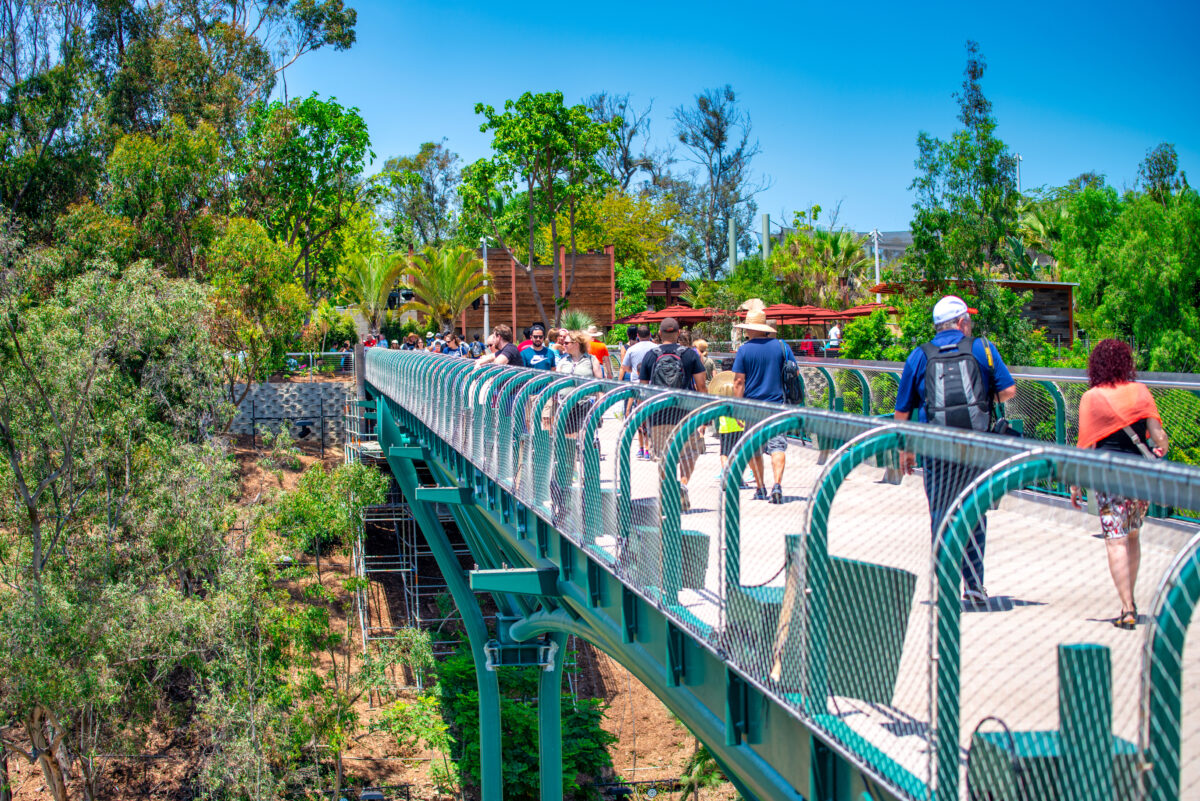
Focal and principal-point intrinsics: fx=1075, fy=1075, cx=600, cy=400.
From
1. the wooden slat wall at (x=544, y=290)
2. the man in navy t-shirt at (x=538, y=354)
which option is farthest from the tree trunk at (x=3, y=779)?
the wooden slat wall at (x=544, y=290)

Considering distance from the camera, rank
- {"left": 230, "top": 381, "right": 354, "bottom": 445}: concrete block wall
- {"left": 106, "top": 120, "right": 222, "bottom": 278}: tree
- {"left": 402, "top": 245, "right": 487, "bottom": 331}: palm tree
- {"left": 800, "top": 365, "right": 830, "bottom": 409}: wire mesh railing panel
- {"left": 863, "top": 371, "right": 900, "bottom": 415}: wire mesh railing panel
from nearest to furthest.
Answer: {"left": 863, "top": 371, "right": 900, "bottom": 415}: wire mesh railing panel < {"left": 800, "top": 365, "right": 830, "bottom": 409}: wire mesh railing panel < {"left": 106, "top": 120, "right": 222, "bottom": 278}: tree < {"left": 230, "top": 381, "right": 354, "bottom": 445}: concrete block wall < {"left": 402, "top": 245, "right": 487, "bottom": 331}: palm tree

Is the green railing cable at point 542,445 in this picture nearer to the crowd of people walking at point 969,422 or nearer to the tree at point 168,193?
the crowd of people walking at point 969,422

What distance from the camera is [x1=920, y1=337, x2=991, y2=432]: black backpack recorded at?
4.82 m

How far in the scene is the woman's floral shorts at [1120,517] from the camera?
109 inches

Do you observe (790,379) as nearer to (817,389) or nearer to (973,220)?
(817,389)

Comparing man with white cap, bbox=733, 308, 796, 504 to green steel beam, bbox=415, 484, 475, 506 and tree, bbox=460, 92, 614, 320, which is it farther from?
tree, bbox=460, 92, 614, 320

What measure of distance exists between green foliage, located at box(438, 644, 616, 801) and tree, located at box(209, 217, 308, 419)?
456 inches

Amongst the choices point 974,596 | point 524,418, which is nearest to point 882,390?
point 524,418

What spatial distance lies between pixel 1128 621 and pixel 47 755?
76.7ft

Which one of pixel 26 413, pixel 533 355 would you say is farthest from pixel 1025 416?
pixel 26 413

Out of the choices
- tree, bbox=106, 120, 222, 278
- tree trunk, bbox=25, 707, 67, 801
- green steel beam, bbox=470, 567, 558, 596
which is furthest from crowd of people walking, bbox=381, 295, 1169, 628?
tree, bbox=106, 120, 222, 278

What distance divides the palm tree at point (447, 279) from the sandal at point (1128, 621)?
37421 mm

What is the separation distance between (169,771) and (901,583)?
24.9 meters

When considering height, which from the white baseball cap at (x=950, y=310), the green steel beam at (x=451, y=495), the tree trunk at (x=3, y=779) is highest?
the white baseball cap at (x=950, y=310)
